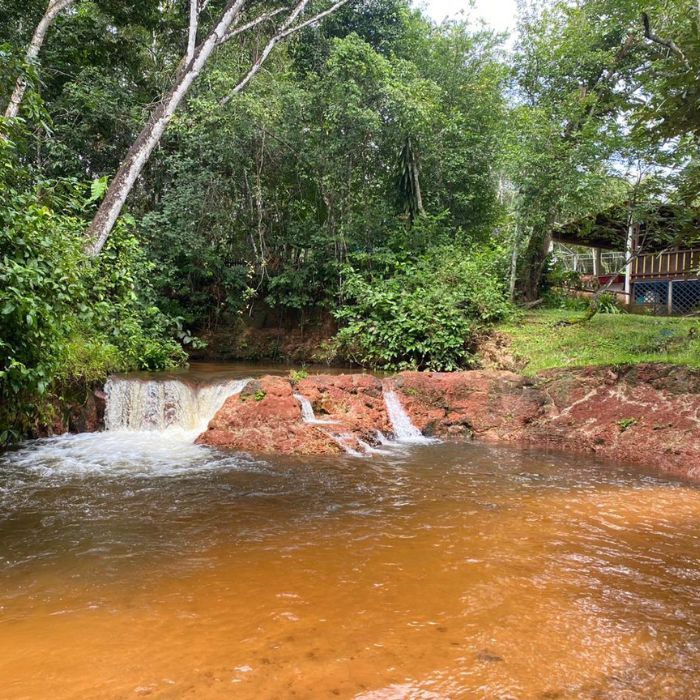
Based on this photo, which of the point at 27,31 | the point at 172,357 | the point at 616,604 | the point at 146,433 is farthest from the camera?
the point at 27,31

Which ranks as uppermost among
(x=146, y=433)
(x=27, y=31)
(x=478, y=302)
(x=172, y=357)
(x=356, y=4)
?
(x=356, y=4)

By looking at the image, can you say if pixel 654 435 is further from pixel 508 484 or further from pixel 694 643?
pixel 694 643

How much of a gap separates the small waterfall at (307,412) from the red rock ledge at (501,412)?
96mm

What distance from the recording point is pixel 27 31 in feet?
47.7

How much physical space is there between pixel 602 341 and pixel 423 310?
4329mm

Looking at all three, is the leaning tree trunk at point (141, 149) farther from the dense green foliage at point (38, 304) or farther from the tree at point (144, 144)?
the dense green foliage at point (38, 304)

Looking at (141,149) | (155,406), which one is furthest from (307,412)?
(141,149)

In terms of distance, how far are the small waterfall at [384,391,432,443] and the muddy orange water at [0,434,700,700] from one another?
8.82 feet

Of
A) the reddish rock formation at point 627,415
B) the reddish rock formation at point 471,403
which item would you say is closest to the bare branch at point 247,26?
the reddish rock formation at point 471,403

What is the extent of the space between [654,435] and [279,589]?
22.3ft

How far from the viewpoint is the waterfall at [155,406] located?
9344mm

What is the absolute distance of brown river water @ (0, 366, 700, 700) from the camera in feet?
8.36

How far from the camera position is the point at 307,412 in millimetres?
8742

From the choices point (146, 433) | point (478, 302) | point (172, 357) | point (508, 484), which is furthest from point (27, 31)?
point (508, 484)
